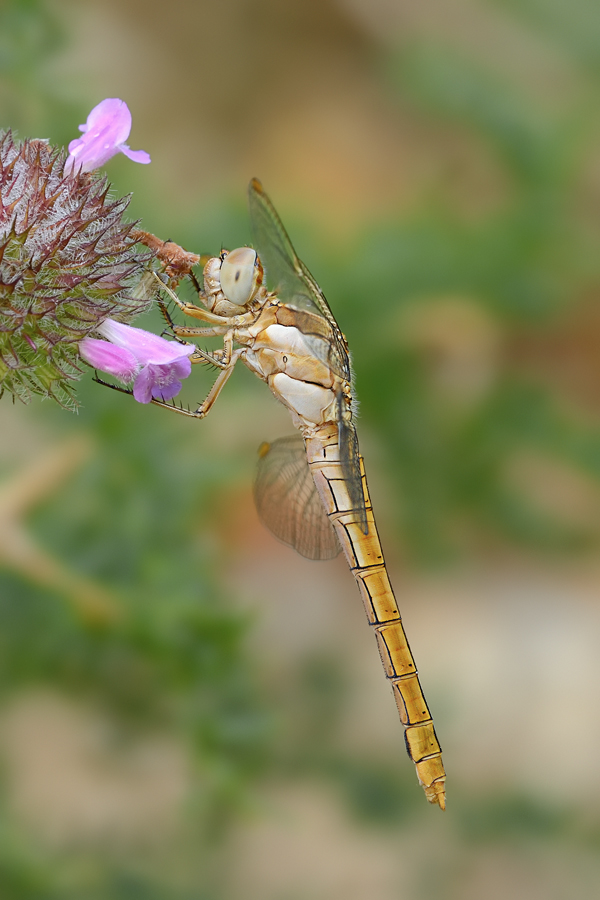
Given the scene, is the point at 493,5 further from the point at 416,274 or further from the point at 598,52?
the point at 416,274

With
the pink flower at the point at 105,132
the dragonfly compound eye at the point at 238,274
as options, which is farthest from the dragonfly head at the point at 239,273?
the pink flower at the point at 105,132

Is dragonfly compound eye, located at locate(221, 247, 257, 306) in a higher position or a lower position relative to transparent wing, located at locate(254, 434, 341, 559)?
higher

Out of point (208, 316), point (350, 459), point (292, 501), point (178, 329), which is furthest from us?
point (292, 501)

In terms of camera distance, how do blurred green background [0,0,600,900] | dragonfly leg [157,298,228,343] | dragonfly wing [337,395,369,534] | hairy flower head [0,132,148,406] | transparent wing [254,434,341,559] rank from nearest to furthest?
hairy flower head [0,132,148,406]
dragonfly leg [157,298,228,343]
dragonfly wing [337,395,369,534]
transparent wing [254,434,341,559]
blurred green background [0,0,600,900]

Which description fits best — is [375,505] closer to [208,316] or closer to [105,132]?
[208,316]

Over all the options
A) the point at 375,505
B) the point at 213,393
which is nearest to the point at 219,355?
the point at 213,393

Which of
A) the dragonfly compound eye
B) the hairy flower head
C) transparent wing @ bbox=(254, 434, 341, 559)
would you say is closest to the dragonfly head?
the dragonfly compound eye

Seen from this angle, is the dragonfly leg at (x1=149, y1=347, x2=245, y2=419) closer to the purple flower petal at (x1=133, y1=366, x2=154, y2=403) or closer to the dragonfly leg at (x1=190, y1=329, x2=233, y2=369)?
the dragonfly leg at (x1=190, y1=329, x2=233, y2=369)
